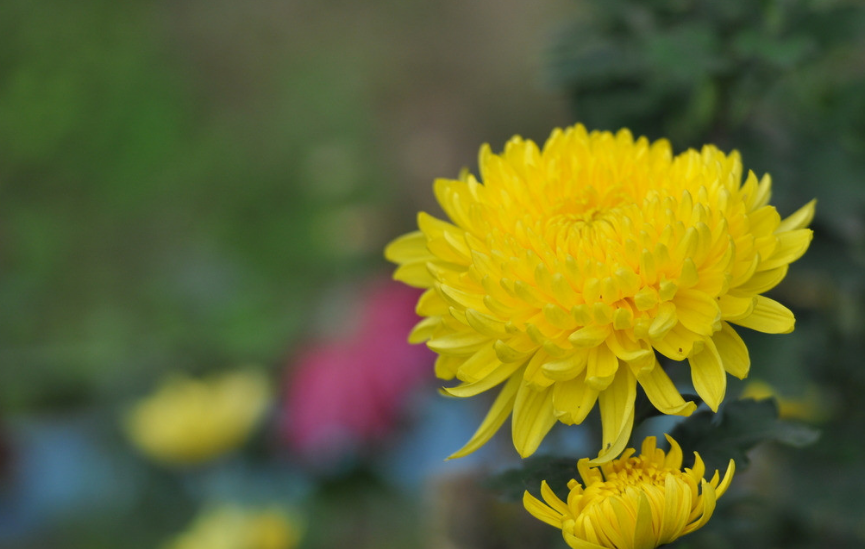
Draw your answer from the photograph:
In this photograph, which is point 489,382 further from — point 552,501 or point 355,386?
point 355,386

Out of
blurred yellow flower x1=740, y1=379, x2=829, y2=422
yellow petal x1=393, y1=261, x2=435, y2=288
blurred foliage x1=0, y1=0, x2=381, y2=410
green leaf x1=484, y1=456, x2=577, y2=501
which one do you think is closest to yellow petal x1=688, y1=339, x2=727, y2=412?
green leaf x1=484, y1=456, x2=577, y2=501

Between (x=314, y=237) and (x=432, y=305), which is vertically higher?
(x=314, y=237)

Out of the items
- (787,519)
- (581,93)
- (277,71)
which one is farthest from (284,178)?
(787,519)

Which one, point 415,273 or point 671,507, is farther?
point 415,273

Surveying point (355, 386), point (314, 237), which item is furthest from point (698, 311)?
point (314, 237)

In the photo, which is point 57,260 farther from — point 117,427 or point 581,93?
point 581,93

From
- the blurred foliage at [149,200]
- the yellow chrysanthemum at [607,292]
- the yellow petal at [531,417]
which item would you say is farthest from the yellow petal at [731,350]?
the blurred foliage at [149,200]

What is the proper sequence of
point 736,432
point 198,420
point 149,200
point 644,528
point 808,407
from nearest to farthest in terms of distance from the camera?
point 644,528, point 736,432, point 808,407, point 198,420, point 149,200
